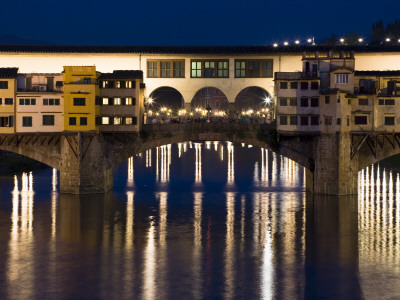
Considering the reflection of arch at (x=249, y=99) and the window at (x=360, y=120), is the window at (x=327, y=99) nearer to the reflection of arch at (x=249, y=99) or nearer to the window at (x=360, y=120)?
the window at (x=360, y=120)

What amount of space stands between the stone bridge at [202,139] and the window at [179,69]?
6.55m

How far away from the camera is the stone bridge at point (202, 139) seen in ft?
207

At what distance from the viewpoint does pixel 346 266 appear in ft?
137

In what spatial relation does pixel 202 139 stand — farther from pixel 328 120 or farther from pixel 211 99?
pixel 211 99

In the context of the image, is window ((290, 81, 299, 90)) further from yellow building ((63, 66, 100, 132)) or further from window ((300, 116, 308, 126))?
yellow building ((63, 66, 100, 132))

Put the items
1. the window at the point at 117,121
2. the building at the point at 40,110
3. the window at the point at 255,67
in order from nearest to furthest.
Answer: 1. the building at the point at 40,110
2. the window at the point at 117,121
3. the window at the point at 255,67

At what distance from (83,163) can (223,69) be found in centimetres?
1646

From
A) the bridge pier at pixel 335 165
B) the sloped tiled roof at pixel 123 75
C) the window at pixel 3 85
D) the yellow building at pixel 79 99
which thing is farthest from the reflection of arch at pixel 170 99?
the bridge pier at pixel 335 165

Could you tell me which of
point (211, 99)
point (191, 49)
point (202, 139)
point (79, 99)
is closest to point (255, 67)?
point (191, 49)

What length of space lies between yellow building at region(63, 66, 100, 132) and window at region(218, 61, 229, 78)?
12.4 m

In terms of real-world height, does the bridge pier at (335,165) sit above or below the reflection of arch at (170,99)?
Result: below

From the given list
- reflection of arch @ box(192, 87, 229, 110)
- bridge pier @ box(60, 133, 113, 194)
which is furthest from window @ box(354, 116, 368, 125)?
reflection of arch @ box(192, 87, 229, 110)

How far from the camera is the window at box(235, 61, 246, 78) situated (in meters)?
69.7

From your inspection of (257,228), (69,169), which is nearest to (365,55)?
(257,228)
